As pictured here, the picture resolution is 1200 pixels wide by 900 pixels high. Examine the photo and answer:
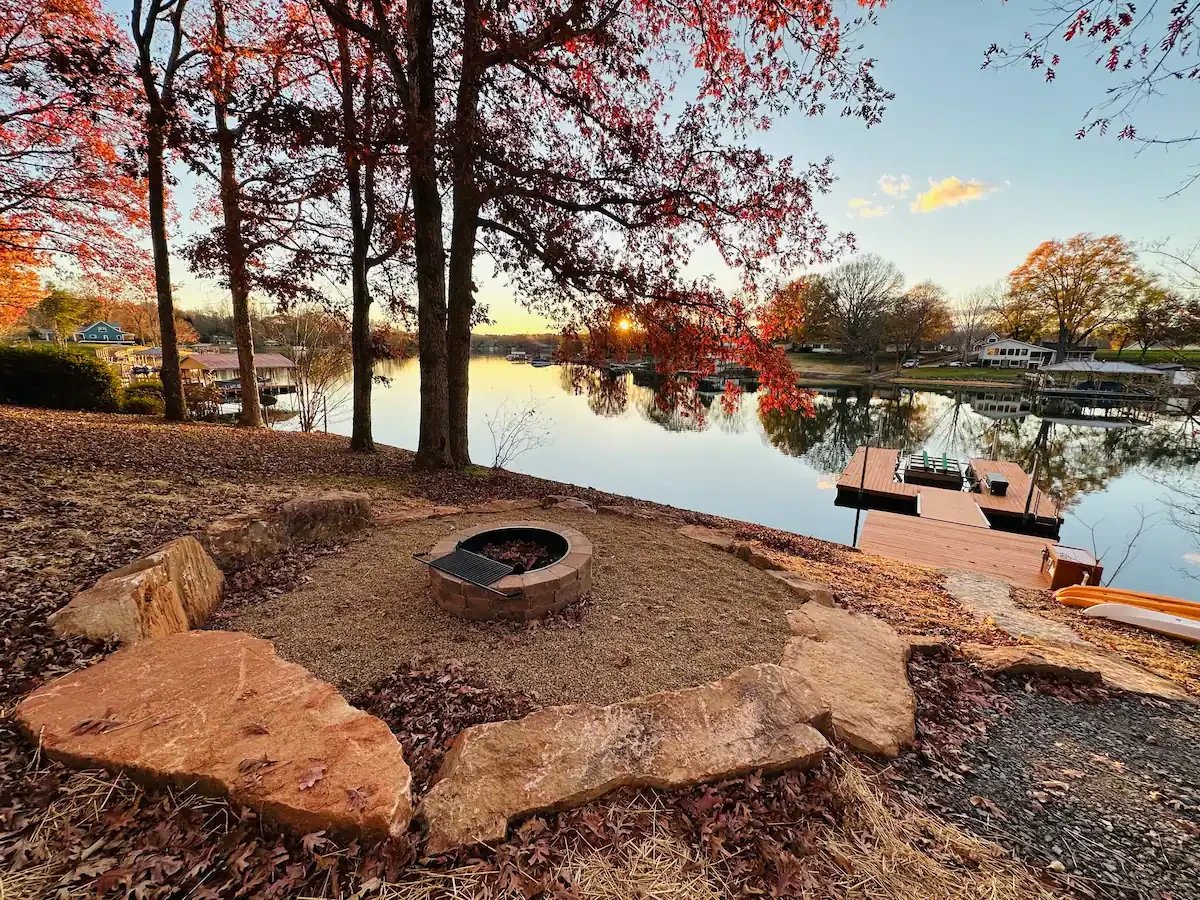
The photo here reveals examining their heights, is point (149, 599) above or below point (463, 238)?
below

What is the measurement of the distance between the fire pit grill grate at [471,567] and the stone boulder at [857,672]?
86.0 inches

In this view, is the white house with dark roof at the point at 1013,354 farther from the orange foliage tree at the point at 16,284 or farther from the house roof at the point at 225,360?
the orange foliage tree at the point at 16,284

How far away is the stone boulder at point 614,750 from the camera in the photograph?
6.26 feet

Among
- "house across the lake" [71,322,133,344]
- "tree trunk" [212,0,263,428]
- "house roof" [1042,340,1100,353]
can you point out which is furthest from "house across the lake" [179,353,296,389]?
"house roof" [1042,340,1100,353]

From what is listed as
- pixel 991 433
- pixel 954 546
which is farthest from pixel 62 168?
pixel 991 433

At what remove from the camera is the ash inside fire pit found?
4.02m

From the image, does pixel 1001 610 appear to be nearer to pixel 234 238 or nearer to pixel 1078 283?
pixel 234 238

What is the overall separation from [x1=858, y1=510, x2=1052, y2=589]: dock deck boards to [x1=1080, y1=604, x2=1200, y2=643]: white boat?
3522 millimetres

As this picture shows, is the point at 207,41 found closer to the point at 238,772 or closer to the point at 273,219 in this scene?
the point at 273,219

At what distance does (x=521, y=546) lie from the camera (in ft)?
14.5

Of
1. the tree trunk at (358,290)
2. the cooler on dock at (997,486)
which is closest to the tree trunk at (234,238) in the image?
the tree trunk at (358,290)

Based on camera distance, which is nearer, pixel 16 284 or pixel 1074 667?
pixel 1074 667

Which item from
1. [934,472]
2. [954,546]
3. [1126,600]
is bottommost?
[954,546]

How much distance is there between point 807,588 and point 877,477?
14977mm
